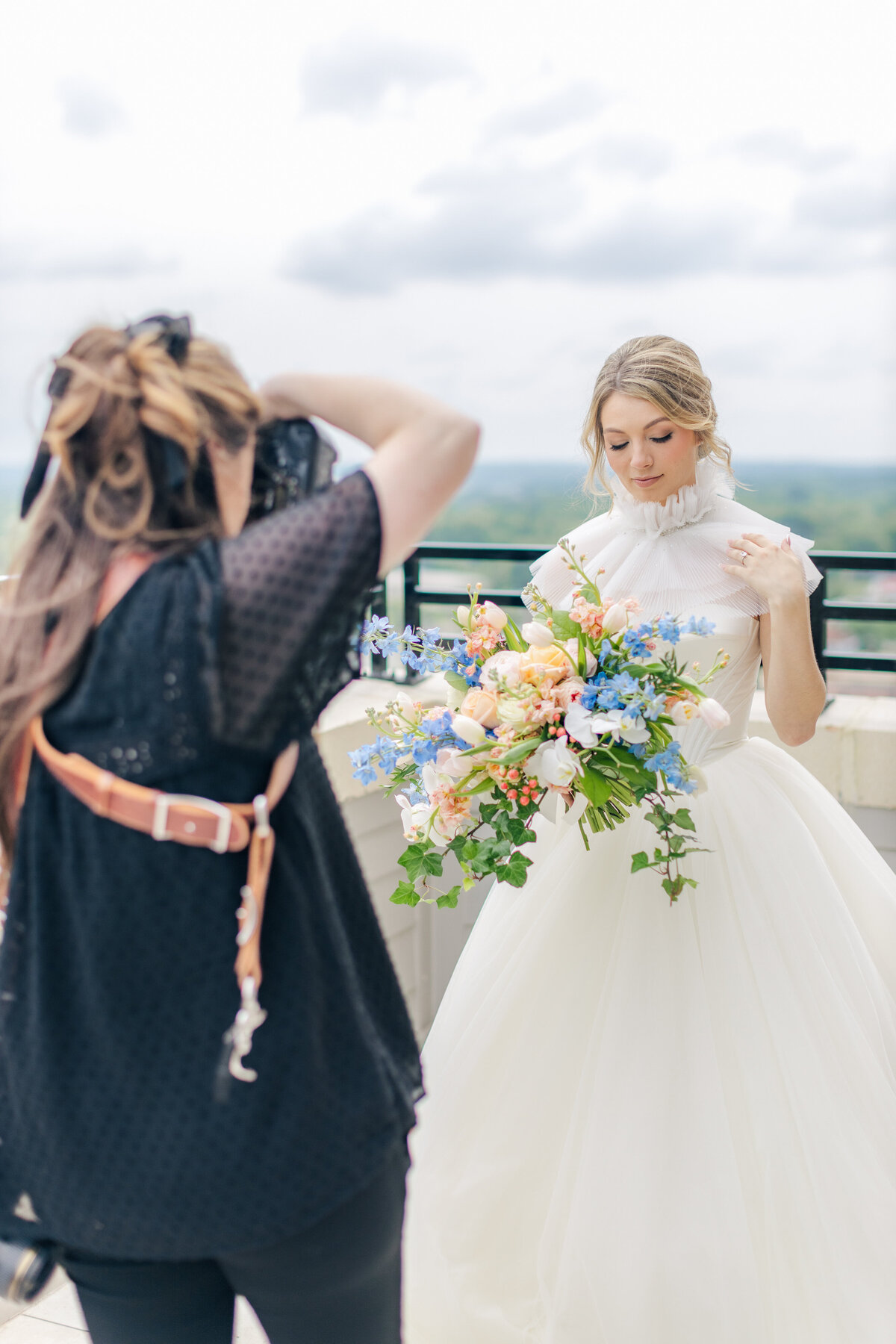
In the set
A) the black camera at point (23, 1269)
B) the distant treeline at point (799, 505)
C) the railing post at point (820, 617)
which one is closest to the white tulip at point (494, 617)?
the black camera at point (23, 1269)

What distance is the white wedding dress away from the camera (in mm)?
1407

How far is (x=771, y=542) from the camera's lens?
161 cm

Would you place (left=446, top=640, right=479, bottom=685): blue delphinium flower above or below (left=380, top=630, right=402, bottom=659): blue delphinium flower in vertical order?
below

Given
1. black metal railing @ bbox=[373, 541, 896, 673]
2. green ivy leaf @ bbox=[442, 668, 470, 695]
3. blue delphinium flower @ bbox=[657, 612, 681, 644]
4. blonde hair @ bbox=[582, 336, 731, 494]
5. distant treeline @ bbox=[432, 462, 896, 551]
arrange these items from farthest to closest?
1. distant treeline @ bbox=[432, 462, 896, 551]
2. black metal railing @ bbox=[373, 541, 896, 673]
3. blonde hair @ bbox=[582, 336, 731, 494]
4. green ivy leaf @ bbox=[442, 668, 470, 695]
5. blue delphinium flower @ bbox=[657, 612, 681, 644]

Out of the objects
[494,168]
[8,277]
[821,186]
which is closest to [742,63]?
[821,186]

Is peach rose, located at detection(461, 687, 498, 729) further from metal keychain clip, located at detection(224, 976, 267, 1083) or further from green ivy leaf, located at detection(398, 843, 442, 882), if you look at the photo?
metal keychain clip, located at detection(224, 976, 267, 1083)

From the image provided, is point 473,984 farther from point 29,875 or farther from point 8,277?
point 8,277

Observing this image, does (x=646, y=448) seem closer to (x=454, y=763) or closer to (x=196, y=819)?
(x=454, y=763)

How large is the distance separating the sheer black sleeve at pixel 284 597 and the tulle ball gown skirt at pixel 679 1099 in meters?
0.98

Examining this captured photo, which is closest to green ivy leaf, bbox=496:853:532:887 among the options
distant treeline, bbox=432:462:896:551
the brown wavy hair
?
the brown wavy hair

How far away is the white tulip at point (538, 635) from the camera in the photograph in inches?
56.2

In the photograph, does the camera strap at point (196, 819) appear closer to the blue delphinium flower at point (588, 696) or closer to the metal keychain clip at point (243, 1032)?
the metal keychain clip at point (243, 1032)

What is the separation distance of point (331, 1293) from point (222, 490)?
0.63 meters

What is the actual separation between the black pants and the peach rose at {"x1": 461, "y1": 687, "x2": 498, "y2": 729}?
25.1 inches
